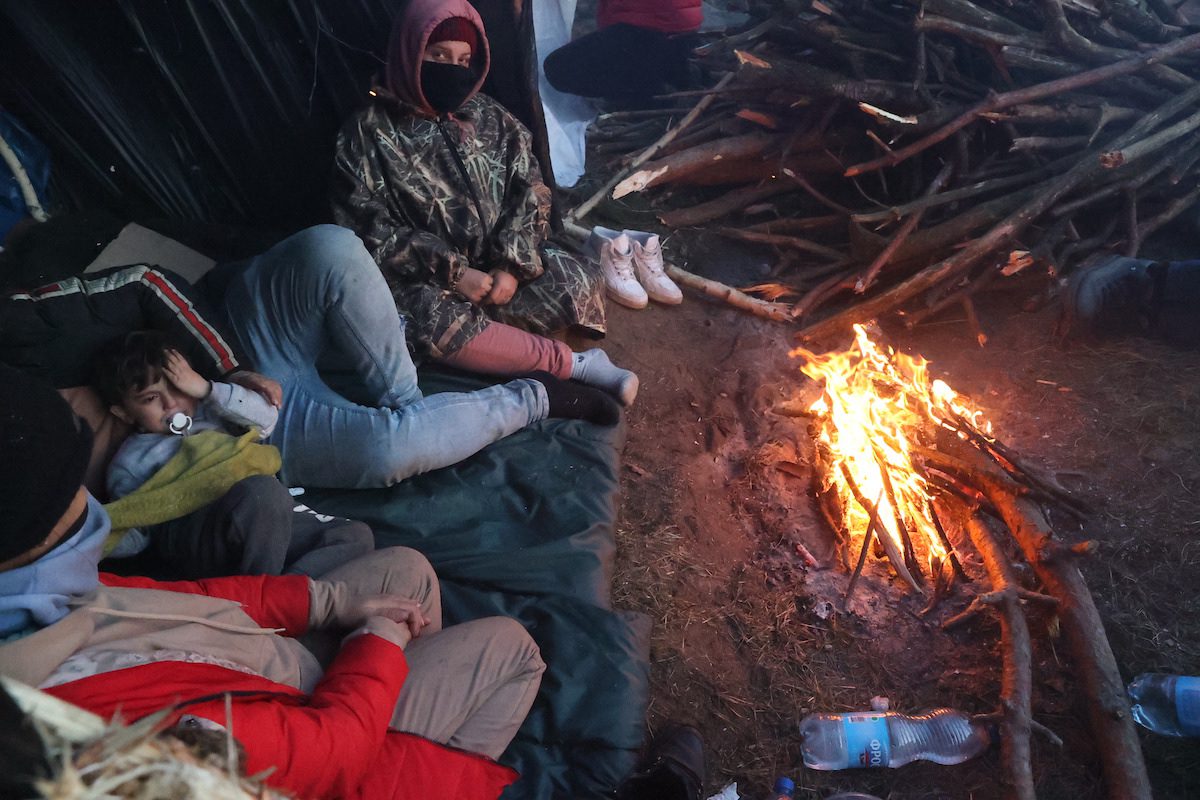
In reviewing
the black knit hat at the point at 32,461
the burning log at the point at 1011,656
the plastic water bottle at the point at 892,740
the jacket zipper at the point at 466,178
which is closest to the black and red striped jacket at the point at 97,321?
the black knit hat at the point at 32,461

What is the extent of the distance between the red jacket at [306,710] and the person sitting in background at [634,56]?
541 cm

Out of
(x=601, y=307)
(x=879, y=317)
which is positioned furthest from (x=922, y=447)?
(x=601, y=307)

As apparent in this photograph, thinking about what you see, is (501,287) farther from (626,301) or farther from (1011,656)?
(1011,656)

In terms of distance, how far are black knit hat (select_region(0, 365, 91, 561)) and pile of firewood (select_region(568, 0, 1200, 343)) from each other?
3.84 metres

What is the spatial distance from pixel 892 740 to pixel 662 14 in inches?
230

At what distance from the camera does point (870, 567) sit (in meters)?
3.36

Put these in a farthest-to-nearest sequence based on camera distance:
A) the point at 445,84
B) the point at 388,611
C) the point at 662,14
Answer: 1. the point at 662,14
2. the point at 445,84
3. the point at 388,611

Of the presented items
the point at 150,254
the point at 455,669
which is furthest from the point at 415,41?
the point at 455,669

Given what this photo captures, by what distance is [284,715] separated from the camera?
156cm

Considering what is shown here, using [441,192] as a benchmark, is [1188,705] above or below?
below

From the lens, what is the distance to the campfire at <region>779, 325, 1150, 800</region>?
8.49 ft

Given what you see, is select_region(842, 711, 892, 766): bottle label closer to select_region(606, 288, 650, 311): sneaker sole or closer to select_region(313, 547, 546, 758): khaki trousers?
select_region(313, 547, 546, 758): khaki trousers

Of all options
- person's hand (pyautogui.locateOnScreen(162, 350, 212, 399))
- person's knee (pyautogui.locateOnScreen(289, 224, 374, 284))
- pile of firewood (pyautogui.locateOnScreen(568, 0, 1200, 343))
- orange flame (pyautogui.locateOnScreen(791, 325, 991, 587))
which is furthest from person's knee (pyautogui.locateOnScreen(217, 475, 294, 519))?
pile of firewood (pyautogui.locateOnScreen(568, 0, 1200, 343))

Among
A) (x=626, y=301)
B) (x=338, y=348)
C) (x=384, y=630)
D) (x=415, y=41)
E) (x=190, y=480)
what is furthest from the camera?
(x=626, y=301)
